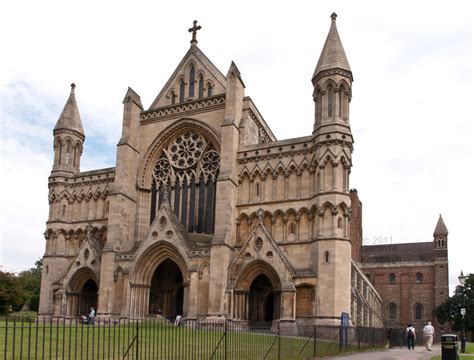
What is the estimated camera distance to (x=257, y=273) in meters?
34.7

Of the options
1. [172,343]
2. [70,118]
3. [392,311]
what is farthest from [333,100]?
[392,311]

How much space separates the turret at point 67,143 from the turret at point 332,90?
1938cm

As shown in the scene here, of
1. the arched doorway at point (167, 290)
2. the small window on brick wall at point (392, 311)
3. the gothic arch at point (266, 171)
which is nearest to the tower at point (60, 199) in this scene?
the arched doorway at point (167, 290)

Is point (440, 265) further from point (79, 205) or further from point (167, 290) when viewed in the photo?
point (79, 205)

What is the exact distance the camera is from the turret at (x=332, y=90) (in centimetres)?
3481

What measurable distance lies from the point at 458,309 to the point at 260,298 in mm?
36853

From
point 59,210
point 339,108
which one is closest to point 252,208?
point 339,108

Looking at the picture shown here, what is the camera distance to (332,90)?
1404 inches

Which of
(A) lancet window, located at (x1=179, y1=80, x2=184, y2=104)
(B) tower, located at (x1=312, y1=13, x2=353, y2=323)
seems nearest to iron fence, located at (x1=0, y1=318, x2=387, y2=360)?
(B) tower, located at (x1=312, y1=13, x2=353, y2=323)

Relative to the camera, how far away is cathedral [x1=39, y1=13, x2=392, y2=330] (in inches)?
1312

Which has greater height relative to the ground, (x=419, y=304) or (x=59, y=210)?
(x=59, y=210)

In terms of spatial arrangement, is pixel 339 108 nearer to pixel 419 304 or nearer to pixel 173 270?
pixel 173 270

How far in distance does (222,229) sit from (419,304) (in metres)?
49.2

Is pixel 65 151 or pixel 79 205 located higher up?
pixel 65 151
